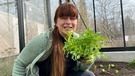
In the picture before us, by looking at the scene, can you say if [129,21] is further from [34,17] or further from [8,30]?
[8,30]

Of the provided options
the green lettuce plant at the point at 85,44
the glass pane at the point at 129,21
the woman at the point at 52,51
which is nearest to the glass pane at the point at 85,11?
the glass pane at the point at 129,21

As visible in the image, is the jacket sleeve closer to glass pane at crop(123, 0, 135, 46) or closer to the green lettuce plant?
the green lettuce plant

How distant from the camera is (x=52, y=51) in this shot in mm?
1233

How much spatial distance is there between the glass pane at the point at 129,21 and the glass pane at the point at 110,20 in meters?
0.11

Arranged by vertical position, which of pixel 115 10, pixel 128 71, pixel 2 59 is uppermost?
pixel 115 10

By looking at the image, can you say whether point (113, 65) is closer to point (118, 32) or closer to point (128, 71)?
point (128, 71)

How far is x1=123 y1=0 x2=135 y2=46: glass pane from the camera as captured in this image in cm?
353

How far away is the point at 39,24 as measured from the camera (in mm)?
2902

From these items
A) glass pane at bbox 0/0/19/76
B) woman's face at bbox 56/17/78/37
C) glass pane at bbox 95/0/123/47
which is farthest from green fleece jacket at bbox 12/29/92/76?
glass pane at bbox 95/0/123/47

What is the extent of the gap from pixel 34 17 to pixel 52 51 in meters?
1.62

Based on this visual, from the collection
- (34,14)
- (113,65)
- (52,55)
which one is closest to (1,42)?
(34,14)

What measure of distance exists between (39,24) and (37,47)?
5.70 ft

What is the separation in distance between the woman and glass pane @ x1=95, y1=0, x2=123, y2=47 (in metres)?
2.45

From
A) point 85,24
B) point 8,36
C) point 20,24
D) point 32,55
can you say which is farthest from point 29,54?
point 85,24
